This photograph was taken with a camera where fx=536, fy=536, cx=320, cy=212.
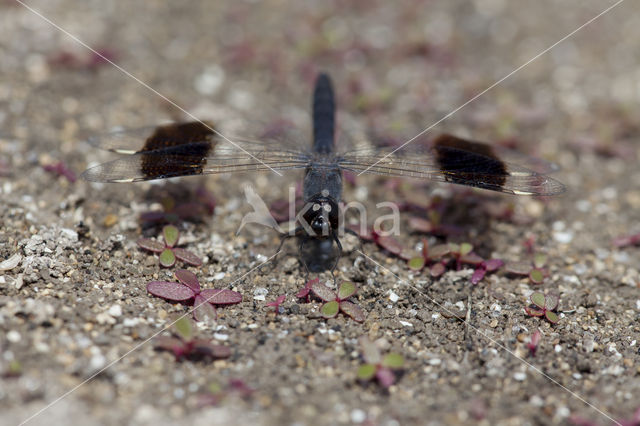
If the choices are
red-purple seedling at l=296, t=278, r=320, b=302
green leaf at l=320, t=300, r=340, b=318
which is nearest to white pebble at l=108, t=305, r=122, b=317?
red-purple seedling at l=296, t=278, r=320, b=302

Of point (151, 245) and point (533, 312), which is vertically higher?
point (151, 245)

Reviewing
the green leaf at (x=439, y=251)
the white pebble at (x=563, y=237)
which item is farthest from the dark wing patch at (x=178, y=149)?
the white pebble at (x=563, y=237)

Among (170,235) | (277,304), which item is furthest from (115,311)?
(277,304)

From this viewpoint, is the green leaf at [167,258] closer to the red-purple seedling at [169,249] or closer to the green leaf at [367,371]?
the red-purple seedling at [169,249]

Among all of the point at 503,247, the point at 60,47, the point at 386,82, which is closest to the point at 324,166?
the point at 503,247

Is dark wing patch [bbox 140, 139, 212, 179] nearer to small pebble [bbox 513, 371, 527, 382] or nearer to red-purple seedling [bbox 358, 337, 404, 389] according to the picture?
red-purple seedling [bbox 358, 337, 404, 389]

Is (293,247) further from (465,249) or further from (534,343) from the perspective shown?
(534,343)
